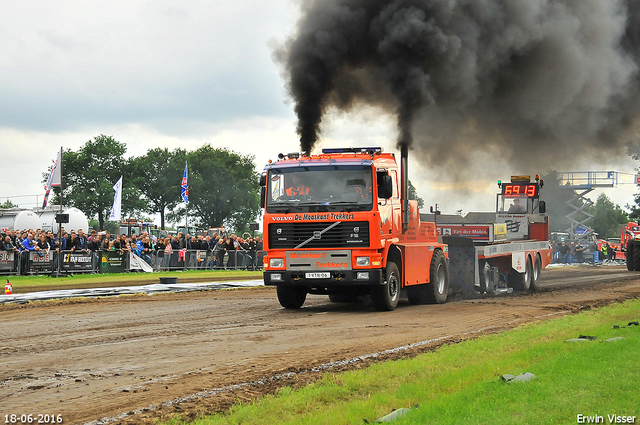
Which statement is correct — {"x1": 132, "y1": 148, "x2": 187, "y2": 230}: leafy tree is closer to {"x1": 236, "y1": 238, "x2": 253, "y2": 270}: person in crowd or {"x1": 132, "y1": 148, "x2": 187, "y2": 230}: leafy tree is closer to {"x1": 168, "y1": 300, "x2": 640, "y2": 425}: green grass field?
{"x1": 236, "y1": 238, "x2": 253, "y2": 270}: person in crowd

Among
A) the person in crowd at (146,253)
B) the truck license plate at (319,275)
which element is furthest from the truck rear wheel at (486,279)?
the person in crowd at (146,253)

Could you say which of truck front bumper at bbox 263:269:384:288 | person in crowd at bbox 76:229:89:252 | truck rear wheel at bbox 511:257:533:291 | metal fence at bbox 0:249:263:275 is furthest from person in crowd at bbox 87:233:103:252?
truck rear wheel at bbox 511:257:533:291

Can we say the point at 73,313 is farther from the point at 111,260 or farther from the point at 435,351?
the point at 111,260

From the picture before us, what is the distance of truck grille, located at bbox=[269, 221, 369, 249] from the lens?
13750 mm

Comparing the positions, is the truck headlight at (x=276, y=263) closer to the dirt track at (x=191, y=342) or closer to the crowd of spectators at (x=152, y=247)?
the dirt track at (x=191, y=342)

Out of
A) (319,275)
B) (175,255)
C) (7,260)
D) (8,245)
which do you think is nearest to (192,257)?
(175,255)

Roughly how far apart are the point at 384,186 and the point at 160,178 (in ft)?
276

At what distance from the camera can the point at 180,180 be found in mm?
95500

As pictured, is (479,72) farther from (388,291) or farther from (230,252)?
(230,252)

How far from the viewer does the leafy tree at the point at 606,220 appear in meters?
105

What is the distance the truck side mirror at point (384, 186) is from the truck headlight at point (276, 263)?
247 centimetres

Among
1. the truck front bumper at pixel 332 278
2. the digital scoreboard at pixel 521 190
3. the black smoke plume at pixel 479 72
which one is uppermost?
the black smoke plume at pixel 479 72

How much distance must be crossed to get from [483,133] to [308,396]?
54.5 feet

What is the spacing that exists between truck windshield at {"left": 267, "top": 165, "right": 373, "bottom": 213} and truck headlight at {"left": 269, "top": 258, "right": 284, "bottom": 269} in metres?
1.02
